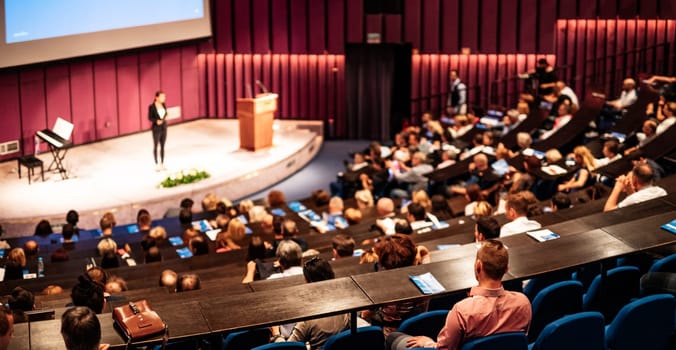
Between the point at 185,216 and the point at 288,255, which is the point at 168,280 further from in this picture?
the point at 185,216

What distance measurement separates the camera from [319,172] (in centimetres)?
1589

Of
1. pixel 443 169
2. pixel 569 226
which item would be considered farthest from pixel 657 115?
pixel 569 226

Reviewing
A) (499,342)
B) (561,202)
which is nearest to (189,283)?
(499,342)

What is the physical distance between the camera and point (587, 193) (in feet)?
30.5

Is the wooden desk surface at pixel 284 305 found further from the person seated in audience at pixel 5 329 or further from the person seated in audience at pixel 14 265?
the person seated in audience at pixel 14 265

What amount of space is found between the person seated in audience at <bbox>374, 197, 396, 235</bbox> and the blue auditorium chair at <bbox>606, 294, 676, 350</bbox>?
4232 mm

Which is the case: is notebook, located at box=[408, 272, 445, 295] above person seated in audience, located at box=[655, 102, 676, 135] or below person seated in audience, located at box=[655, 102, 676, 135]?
below

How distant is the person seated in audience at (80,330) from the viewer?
3.56 m

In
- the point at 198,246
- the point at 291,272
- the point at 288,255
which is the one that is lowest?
the point at 198,246

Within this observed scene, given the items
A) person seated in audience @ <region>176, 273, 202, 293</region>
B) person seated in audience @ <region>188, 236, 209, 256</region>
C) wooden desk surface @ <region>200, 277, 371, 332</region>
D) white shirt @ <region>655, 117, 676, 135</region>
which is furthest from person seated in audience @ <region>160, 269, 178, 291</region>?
white shirt @ <region>655, 117, 676, 135</region>

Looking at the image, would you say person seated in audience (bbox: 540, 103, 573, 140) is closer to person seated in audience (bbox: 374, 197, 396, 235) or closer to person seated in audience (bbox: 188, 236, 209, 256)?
person seated in audience (bbox: 374, 197, 396, 235)

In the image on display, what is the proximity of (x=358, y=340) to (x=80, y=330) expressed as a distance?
4.14 ft

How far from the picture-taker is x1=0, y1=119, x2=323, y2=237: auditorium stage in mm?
12602

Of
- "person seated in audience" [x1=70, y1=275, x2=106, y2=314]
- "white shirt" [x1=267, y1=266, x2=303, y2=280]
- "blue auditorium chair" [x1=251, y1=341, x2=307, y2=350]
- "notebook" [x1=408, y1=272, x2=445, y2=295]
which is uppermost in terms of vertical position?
"notebook" [x1=408, y1=272, x2=445, y2=295]
